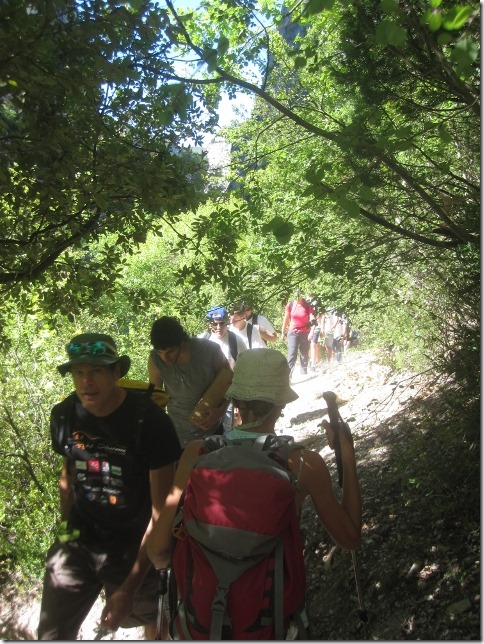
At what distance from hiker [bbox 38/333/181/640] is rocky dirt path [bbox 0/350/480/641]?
2.52ft

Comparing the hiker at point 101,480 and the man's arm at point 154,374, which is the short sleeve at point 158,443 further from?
the man's arm at point 154,374

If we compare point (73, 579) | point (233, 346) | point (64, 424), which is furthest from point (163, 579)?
point (233, 346)

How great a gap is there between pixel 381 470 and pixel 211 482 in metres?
3.42

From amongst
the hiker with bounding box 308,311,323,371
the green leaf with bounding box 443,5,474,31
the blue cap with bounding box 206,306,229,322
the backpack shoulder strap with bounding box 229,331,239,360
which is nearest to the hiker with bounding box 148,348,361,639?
the green leaf with bounding box 443,5,474,31

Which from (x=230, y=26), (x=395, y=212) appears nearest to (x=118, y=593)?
(x=395, y=212)

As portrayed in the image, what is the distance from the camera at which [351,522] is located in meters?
1.95

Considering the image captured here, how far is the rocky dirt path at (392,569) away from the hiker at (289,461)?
0.28m

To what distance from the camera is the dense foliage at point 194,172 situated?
9.71 feet

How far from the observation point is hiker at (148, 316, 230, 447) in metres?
3.83

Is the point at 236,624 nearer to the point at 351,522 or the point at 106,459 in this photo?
the point at 351,522

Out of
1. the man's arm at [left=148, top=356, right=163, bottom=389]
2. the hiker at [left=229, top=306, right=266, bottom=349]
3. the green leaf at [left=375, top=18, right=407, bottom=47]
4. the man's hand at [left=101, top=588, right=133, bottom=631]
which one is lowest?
the man's hand at [left=101, top=588, right=133, bottom=631]

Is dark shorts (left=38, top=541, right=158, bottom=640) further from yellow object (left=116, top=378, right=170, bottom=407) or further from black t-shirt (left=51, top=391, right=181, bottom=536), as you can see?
yellow object (left=116, top=378, right=170, bottom=407)

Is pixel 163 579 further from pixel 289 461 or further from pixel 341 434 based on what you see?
pixel 341 434

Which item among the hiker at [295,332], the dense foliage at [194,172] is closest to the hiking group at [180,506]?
the dense foliage at [194,172]
